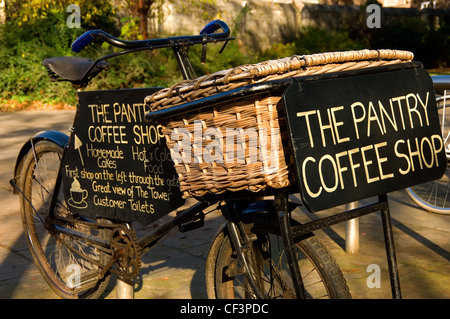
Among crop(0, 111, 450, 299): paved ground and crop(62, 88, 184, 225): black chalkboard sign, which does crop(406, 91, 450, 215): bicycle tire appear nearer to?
crop(0, 111, 450, 299): paved ground

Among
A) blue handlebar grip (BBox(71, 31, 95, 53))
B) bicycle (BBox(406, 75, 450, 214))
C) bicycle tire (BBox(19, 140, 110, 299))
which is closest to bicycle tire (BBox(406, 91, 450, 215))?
bicycle (BBox(406, 75, 450, 214))

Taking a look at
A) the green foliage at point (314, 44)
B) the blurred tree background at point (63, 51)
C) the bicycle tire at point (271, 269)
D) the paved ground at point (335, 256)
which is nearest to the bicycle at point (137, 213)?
the bicycle tire at point (271, 269)

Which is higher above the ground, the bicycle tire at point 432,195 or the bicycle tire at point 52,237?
the bicycle tire at point 52,237

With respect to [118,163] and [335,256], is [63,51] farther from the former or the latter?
[118,163]

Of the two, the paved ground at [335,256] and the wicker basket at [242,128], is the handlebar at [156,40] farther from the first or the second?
the paved ground at [335,256]

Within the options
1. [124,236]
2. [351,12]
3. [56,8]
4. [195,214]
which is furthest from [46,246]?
[351,12]

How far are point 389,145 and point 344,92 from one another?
0.92 ft

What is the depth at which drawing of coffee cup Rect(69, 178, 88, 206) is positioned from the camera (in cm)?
A: 350

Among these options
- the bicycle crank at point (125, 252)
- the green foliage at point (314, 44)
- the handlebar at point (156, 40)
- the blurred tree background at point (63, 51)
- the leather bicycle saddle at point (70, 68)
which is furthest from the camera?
the green foliage at point (314, 44)


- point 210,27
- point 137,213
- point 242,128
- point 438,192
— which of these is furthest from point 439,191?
point 242,128

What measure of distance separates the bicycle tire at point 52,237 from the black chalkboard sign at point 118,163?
26 centimetres

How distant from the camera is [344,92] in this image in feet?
7.14

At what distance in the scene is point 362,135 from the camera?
7.28ft

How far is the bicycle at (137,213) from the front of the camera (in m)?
2.39
